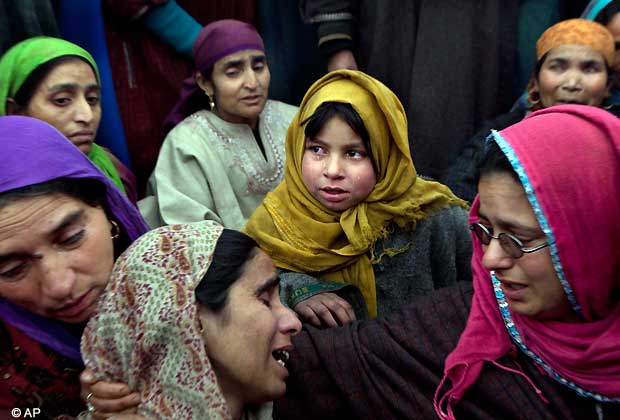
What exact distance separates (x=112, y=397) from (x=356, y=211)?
1.37 meters

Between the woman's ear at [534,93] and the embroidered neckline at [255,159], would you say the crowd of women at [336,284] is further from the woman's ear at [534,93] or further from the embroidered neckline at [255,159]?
the woman's ear at [534,93]

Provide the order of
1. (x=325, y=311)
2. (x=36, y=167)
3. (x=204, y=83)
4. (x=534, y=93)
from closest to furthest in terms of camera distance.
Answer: (x=36, y=167)
(x=325, y=311)
(x=534, y=93)
(x=204, y=83)

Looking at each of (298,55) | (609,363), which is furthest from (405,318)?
(298,55)

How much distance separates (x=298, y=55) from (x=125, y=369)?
3.18 meters

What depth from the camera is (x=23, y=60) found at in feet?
9.79

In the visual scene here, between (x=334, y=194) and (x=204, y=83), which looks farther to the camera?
(x=204, y=83)

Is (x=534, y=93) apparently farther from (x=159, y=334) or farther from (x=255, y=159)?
(x=159, y=334)

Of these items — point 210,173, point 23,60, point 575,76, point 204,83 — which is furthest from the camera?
point 204,83

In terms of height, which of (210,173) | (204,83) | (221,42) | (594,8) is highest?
(594,8)

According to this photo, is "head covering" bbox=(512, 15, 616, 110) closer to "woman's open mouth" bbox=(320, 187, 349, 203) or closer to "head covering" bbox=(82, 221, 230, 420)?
"woman's open mouth" bbox=(320, 187, 349, 203)

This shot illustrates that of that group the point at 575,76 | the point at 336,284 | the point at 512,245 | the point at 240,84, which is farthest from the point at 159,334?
the point at 575,76

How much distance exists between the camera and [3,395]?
1.91 m

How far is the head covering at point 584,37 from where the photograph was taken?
128 inches

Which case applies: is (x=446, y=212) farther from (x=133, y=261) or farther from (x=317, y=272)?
(x=133, y=261)
